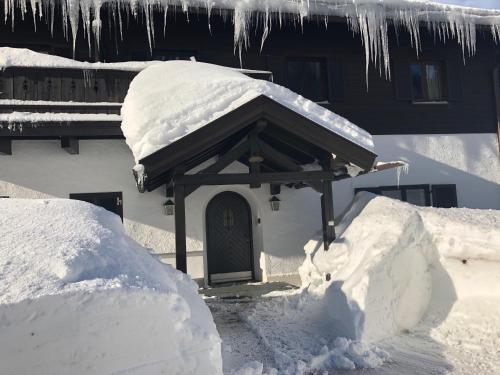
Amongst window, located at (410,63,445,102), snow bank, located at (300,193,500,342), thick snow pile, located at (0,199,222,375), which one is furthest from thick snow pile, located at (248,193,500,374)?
window, located at (410,63,445,102)

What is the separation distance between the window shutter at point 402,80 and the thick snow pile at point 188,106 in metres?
4.78

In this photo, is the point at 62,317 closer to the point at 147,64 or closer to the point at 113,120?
the point at 113,120

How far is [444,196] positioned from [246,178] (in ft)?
21.3

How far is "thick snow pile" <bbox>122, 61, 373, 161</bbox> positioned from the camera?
18.4 ft

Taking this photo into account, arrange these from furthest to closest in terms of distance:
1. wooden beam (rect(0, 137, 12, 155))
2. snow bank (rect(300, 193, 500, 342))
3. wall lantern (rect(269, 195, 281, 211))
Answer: wall lantern (rect(269, 195, 281, 211)) < wooden beam (rect(0, 137, 12, 155)) < snow bank (rect(300, 193, 500, 342))

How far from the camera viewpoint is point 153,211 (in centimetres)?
852

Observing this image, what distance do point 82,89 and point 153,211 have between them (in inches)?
110

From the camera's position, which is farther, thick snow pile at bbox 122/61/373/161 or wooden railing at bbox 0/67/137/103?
wooden railing at bbox 0/67/137/103

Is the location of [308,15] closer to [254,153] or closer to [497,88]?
[254,153]

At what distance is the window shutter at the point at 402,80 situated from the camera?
1066 centimetres

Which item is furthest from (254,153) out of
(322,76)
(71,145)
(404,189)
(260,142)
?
(404,189)

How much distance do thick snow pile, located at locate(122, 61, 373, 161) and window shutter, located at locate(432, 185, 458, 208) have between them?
4802mm

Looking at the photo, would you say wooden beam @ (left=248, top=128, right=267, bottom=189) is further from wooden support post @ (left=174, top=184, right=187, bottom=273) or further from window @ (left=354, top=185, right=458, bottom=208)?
window @ (left=354, top=185, right=458, bottom=208)

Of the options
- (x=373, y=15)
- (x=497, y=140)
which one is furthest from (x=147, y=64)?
(x=497, y=140)
